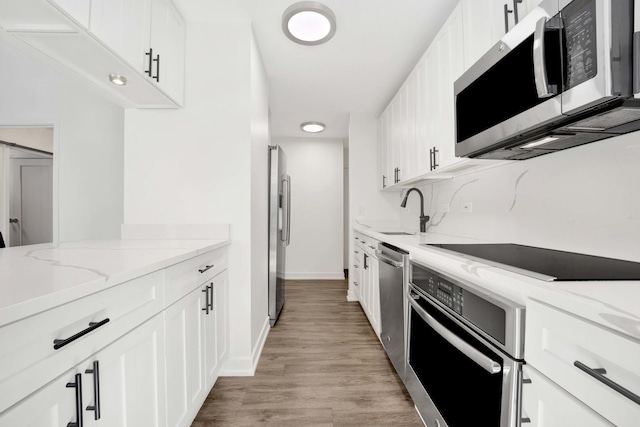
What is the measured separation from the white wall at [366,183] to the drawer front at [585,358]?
2.98 meters

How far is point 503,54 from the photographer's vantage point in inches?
42.6

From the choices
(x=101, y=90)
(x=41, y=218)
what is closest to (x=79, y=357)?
(x=101, y=90)

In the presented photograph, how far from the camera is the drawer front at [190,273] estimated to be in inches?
45.8

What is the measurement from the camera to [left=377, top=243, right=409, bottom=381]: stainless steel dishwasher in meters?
1.68

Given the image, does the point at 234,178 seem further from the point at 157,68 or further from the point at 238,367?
the point at 238,367

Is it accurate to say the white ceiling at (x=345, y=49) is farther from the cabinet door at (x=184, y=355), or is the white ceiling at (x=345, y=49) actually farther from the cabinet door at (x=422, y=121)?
the cabinet door at (x=184, y=355)

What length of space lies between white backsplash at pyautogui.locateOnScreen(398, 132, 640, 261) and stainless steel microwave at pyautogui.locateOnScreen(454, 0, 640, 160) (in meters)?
0.08

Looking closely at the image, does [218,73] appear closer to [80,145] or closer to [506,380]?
[80,145]

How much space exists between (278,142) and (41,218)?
132 inches

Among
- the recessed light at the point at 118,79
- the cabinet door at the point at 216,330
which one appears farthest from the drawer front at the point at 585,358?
the recessed light at the point at 118,79

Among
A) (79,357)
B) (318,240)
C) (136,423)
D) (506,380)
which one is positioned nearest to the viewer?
(79,357)

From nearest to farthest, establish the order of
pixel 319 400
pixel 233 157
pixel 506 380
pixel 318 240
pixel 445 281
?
pixel 506 380 → pixel 445 281 → pixel 319 400 → pixel 233 157 → pixel 318 240

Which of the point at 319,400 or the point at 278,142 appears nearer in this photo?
the point at 319,400

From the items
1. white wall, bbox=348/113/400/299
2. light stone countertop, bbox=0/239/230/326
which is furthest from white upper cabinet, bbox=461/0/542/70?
white wall, bbox=348/113/400/299
